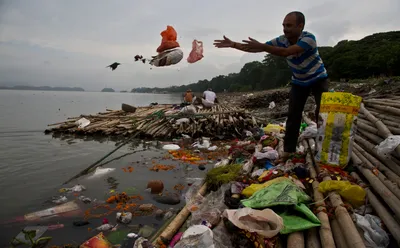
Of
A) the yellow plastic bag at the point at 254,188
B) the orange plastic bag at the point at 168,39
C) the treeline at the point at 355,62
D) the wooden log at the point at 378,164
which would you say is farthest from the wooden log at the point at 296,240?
the treeline at the point at 355,62

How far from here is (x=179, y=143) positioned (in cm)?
866

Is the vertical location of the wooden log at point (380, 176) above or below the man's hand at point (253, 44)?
below

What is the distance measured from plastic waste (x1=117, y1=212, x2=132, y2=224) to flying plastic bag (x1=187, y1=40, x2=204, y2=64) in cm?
360

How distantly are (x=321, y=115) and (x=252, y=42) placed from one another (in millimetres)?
1548

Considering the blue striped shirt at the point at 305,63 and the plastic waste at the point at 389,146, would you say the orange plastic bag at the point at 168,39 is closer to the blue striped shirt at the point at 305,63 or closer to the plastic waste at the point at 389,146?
the blue striped shirt at the point at 305,63

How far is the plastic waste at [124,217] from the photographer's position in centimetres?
348

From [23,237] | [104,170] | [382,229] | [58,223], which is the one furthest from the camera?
[104,170]

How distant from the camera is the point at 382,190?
2.62 metres

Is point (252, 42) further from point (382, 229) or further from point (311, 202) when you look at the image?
point (382, 229)

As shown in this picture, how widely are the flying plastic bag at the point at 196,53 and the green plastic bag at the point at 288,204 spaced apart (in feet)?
12.2

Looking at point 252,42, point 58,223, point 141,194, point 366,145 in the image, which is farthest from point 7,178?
point 366,145

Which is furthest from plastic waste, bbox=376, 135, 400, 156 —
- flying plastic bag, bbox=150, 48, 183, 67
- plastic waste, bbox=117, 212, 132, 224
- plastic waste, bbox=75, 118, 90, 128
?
plastic waste, bbox=75, 118, 90, 128

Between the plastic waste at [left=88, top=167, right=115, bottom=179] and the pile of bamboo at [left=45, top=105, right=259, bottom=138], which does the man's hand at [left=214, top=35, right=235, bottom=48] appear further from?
the pile of bamboo at [left=45, top=105, right=259, bottom=138]

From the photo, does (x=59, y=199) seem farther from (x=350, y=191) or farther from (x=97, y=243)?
(x=350, y=191)
